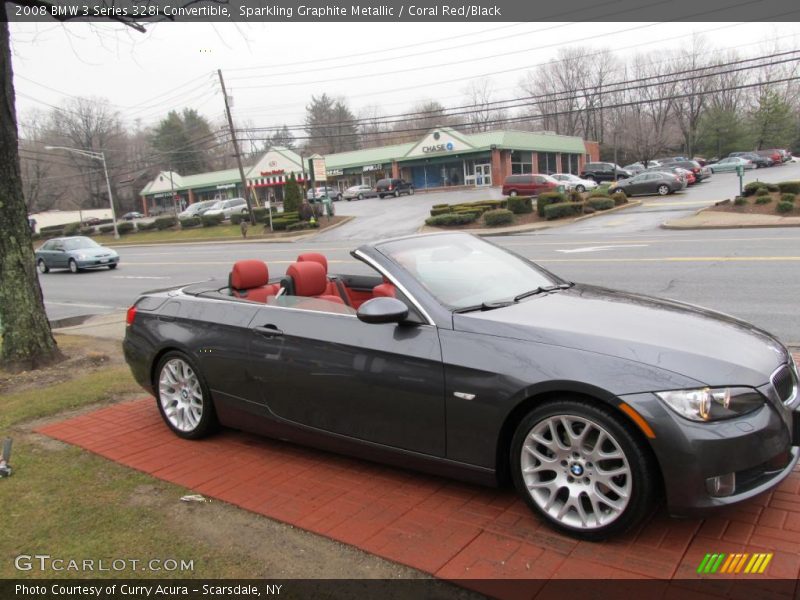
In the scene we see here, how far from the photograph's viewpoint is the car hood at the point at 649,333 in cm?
288

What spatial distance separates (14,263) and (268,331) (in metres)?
4.27

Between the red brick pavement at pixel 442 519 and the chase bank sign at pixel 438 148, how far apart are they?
5524cm

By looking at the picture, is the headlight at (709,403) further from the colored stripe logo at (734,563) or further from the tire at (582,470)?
the colored stripe logo at (734,563)

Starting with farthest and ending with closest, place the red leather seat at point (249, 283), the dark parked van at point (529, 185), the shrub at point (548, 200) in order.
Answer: the dark parked van at point (529, 185)
the shrub at point (548, 200)
the red leather seat at point (249, 283)

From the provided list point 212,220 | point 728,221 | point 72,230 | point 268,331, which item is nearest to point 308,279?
point 268,331

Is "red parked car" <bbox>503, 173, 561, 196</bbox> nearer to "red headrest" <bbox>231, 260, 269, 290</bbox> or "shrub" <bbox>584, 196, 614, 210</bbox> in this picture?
"shrub" <bbox>584, 196, 614, 210</bbox>

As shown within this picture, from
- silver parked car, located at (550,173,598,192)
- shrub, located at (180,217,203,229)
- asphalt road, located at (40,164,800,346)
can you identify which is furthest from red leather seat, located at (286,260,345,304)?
shrub, located at (180,217,203,229)

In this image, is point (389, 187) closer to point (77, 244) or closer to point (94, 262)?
point (77, 244)

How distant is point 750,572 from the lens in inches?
104

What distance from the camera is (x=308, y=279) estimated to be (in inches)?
182

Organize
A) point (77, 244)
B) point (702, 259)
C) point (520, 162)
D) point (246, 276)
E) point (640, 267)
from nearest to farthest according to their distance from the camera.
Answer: point (246, 276), point (640, 267), point (702, 259), point (77, 244), point (520, 162)

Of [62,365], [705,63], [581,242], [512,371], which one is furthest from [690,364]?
[705,63]

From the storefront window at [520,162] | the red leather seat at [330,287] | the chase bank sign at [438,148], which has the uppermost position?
the chase bank sign at [438,148]

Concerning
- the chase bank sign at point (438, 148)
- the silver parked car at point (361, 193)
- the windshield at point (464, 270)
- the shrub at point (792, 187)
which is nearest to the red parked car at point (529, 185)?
the shrub at point (792, 187)
